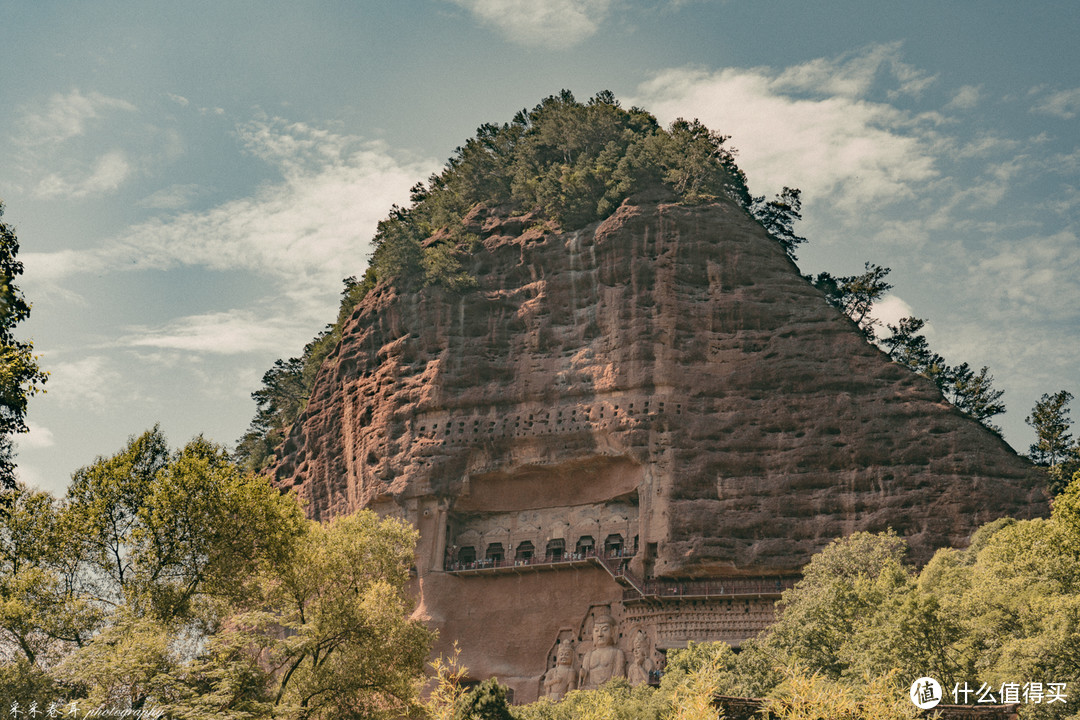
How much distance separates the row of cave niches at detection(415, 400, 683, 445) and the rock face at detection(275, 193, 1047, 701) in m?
0.08

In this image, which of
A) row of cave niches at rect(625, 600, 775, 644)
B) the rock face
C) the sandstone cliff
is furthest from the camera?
the sandstone cliff

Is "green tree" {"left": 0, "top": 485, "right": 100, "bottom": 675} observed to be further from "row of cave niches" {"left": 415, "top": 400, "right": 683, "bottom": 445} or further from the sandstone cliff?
"row of cave niches" {"left": 415, "top": 400, "right": 683, "bottom": 445}

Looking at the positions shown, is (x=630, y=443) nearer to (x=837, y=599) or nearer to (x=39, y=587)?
(x=837, y=599)

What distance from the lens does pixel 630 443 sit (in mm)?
45438

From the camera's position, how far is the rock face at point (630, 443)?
42219mm

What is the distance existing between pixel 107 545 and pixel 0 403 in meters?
7.19

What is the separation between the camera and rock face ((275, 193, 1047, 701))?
42.2 meters

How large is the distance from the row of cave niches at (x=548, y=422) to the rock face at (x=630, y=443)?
→ 0.08 m

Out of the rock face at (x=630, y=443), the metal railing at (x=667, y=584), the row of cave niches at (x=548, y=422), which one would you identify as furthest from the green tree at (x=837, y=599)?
the row of cave niches at (x=548, y=422)

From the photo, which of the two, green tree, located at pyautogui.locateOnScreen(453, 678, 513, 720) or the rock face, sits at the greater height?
the rock face

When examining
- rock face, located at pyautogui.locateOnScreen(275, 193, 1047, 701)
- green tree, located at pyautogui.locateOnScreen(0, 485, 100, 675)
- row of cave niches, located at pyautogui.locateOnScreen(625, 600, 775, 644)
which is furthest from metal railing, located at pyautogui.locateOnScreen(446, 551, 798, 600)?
green tree, located at pyautogui.locateOnScreen(0, 485, 100, 675)

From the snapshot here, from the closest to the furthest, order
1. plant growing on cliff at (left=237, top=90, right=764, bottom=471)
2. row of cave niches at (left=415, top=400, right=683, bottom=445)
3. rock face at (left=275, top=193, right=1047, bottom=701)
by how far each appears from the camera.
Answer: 1. rock face at (left=275, top=193, right=1047, bottom=701)
2. row of cave niches at (left=415, top=400, right=683, bottom=445)
3. plant growing on cliff at (left=237, top=90, right=764, bottom=471)

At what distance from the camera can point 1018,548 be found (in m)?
30.9

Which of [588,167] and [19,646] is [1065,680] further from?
[588,167]
